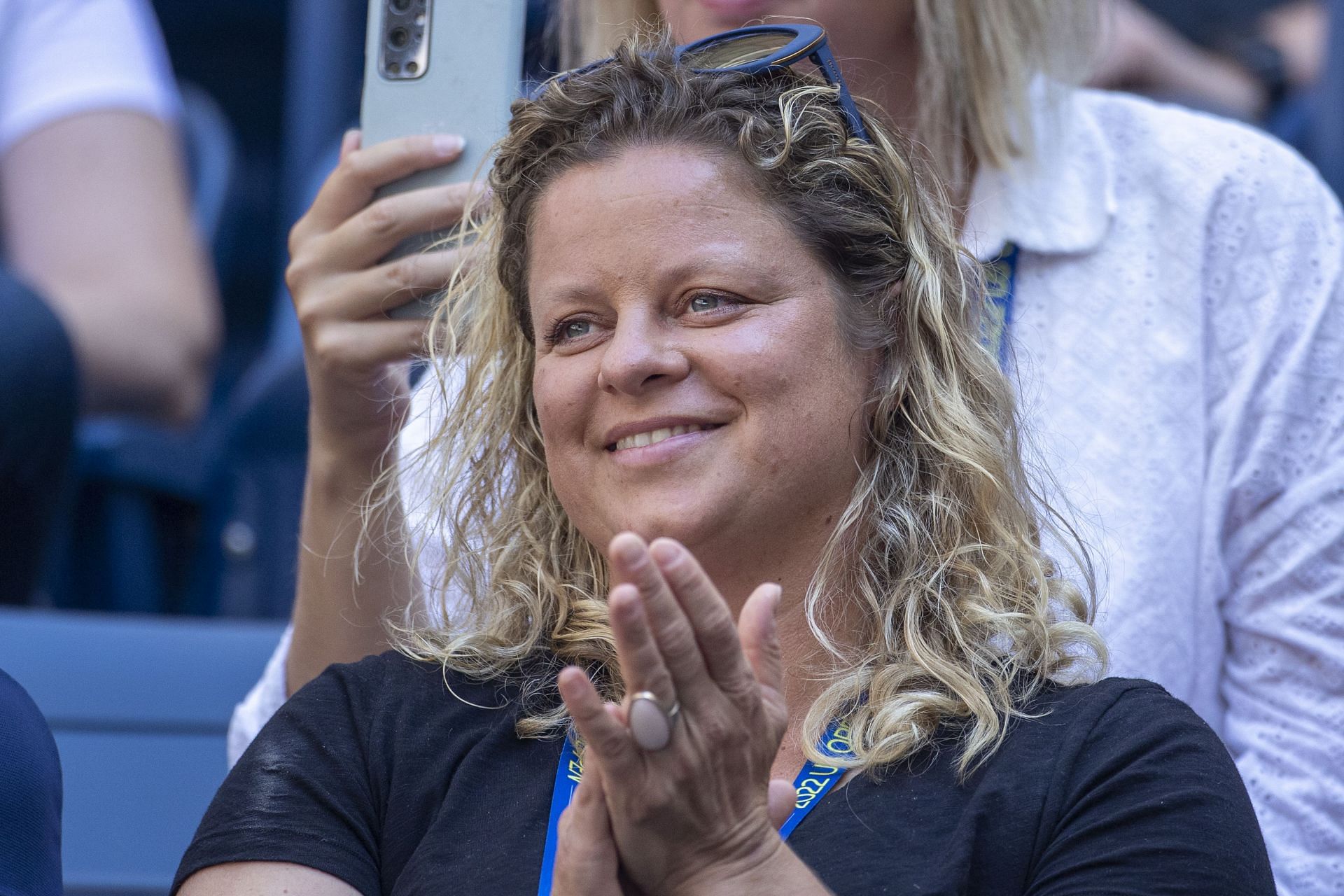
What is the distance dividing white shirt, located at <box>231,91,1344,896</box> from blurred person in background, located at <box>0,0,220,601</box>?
1.49ft

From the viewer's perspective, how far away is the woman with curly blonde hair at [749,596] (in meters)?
1.27

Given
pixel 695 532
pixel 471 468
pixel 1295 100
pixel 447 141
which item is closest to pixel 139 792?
pixel 471 468

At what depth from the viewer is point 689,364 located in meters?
1.47

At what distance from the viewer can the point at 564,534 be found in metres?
1.75

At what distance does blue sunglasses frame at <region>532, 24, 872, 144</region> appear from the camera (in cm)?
161

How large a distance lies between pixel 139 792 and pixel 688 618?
4.97 feet

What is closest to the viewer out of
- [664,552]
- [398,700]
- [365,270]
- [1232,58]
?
[664,552]

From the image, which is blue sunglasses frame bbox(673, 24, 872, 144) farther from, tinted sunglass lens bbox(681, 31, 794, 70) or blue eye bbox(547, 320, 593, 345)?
blue eye bbox(547, 320, 593, 345)

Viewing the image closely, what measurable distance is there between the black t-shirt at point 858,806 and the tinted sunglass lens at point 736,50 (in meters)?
0.67

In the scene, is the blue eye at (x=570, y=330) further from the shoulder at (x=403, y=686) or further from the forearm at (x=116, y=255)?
the forearm at (x=116, y=255)

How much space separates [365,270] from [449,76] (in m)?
0.25

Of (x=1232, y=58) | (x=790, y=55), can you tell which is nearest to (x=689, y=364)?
(x=790, y=55)

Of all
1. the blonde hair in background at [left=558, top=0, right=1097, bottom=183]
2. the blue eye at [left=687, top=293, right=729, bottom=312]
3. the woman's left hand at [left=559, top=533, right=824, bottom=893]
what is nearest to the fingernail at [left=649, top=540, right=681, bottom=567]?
the woman's left hand at [left=559, top=533, right=824, bottom=893]

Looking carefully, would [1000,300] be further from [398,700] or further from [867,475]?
[398,700]
